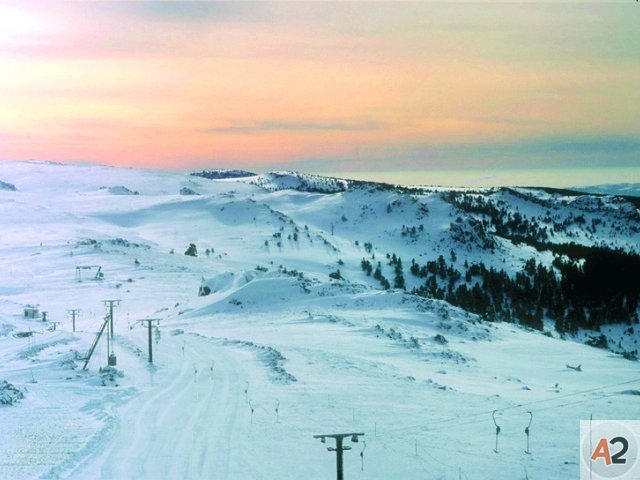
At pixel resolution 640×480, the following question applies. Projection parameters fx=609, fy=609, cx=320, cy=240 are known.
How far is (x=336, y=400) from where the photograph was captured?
25094mm

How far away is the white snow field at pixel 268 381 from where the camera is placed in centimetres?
1900

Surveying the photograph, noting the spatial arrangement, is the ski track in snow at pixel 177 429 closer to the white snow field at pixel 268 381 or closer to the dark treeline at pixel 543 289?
the white snow field at pixel 268 381

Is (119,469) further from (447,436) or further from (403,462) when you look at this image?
(447,436)

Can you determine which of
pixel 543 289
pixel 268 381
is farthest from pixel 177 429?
pixel 543 289

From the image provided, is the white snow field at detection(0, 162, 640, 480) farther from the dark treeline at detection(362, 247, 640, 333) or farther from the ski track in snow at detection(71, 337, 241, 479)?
the dark treeline at detection(362, 247, 640, 333)

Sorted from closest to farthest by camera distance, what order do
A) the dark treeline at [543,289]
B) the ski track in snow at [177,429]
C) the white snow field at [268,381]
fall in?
the ski track in snow at [177,429]
the white snow field at [268,381]
the dark treeline at [543,289]

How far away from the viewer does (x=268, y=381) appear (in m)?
27.9

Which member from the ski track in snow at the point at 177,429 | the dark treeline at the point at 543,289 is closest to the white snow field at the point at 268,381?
the ski track in snow at the point at 177,429

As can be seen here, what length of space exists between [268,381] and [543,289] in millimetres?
62673

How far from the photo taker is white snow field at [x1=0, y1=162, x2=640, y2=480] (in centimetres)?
1900

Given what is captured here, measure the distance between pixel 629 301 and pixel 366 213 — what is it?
197 feet

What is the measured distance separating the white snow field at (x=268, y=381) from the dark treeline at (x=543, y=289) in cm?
966

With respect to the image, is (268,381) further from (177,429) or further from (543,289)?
(543,289)

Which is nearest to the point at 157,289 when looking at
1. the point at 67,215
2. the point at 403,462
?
the point at 403,462
